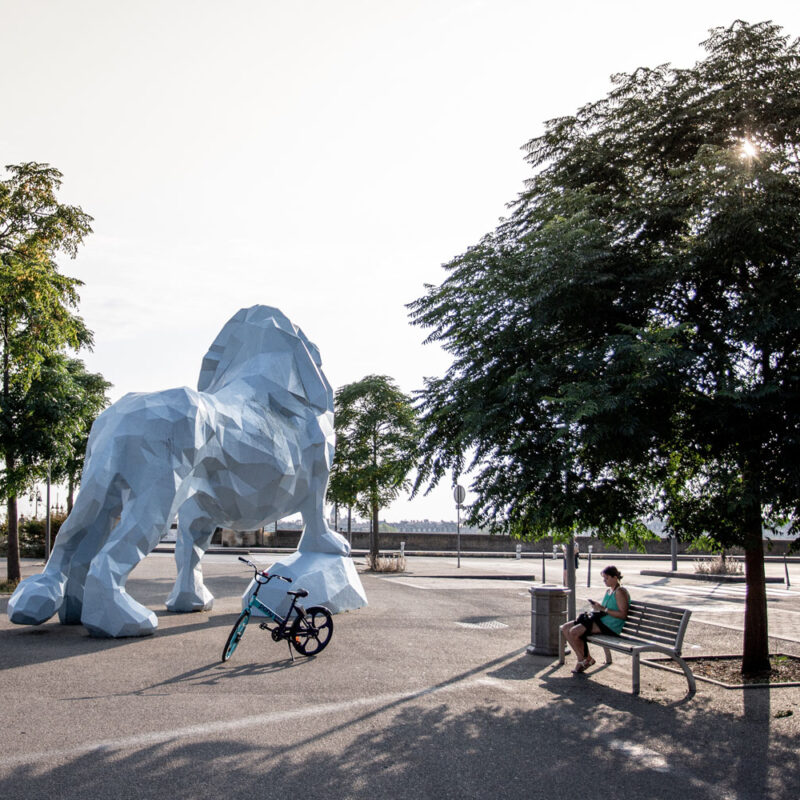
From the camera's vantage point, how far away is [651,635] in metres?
8.30

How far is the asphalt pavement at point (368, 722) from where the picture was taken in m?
4.92

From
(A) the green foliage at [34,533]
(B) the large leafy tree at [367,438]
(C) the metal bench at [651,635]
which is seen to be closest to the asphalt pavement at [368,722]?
(C) the metal bench at [651,635]

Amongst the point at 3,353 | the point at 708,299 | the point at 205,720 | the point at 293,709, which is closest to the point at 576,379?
the point at 708,299

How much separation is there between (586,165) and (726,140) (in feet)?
5.30

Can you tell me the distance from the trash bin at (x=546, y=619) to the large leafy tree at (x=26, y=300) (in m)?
10.7

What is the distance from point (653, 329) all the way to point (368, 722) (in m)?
4.83

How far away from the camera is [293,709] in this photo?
6.58 m

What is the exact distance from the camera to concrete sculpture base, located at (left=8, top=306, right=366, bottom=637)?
365 inches

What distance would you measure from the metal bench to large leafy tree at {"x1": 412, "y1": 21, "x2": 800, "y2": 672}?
935mm

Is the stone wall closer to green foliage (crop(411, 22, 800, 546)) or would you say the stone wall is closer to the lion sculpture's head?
the lion sculpture's head

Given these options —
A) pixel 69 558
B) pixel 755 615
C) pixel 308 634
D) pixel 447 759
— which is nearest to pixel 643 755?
pixel 447 759

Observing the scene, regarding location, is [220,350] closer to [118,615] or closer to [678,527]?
[118,615]

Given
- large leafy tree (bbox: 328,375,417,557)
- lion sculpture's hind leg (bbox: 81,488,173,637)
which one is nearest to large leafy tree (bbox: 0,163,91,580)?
Answer: lion sculpture's hind leg (bbox: 81,488,173,637)

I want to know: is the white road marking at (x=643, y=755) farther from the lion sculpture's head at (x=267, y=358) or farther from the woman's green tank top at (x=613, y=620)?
the lion sculpture's head at (x=267, y=358)
